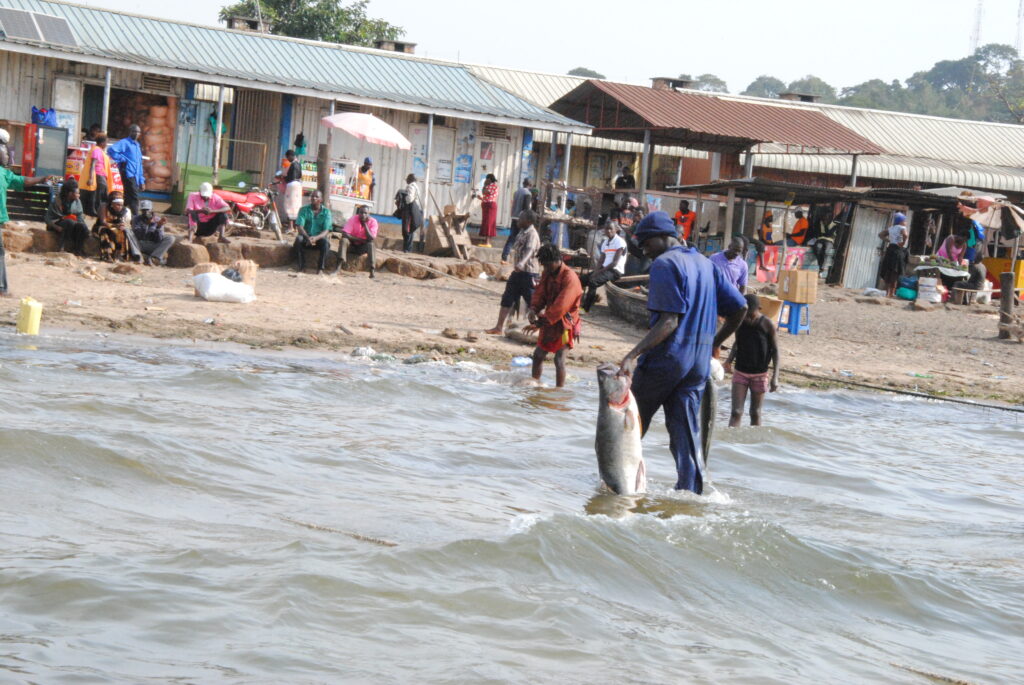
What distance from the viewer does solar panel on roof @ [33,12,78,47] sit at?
65.8 feet

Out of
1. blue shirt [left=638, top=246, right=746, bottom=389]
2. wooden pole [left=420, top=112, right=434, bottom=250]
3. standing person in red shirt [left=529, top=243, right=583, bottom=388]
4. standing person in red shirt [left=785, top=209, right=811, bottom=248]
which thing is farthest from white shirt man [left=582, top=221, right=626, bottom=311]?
blue shirt [left=638, top=246, right=746, bottom=389]

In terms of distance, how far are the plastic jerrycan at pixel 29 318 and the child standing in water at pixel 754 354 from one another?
626 centimetres

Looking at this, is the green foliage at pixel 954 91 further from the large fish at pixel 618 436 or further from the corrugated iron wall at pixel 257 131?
the large fish at pixel 618 436

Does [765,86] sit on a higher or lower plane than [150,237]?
higher

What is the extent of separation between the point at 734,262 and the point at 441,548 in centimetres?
830

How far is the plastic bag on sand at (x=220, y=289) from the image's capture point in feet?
46.7

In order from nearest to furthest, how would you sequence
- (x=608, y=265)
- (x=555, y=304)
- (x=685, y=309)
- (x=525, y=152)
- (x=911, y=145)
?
(x=685, y=309) → (x=555, y=304) → (x=608, y=265) → (x=525, y=152) → (x=911, y=145)

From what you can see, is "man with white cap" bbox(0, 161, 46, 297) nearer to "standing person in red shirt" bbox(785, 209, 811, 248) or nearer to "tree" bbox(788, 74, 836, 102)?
"standing person in red shirt" bbox(785, 209, 811, 248)

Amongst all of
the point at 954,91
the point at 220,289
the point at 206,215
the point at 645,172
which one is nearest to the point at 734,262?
the point at 220,289

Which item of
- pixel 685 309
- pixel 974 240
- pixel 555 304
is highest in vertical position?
pixel 974 240

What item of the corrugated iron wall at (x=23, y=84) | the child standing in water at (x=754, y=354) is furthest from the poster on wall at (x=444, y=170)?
the child standing in water at (x=754, y=354)

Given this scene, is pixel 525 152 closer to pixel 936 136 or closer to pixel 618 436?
pixel 936 136

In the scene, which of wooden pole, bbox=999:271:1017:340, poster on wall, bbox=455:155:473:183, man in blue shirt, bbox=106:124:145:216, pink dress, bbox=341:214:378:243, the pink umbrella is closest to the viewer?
pink dress, bbox=341:214:378:243

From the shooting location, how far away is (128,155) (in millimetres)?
18094
